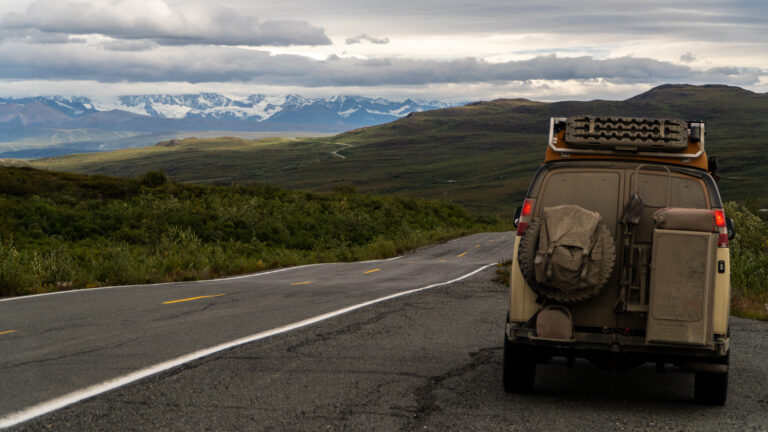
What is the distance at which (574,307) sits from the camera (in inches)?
210

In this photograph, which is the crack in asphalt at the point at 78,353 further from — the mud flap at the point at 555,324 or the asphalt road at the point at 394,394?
the mud flap at the point at 555,324

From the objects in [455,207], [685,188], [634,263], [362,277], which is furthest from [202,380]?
[455,207]

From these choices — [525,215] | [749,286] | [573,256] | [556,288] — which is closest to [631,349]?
[556,288]

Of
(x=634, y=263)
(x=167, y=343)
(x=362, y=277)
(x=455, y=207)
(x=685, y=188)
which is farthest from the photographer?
(x=455, y=207)

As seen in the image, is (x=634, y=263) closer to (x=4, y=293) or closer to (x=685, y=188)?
(x=685, y=188)

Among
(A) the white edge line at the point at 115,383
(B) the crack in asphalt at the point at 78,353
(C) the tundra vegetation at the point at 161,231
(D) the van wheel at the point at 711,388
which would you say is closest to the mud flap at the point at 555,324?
(D) the van wheel at the point at 711,388

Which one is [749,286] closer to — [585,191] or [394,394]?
[585,191]

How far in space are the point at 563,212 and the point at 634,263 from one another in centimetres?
66

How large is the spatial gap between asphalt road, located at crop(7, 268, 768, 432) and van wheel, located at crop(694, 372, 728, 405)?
0.08m

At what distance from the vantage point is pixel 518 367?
221 inches

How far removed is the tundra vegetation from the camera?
14.5 metres

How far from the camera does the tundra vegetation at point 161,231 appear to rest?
1448 cm

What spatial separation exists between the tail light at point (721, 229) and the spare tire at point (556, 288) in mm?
796

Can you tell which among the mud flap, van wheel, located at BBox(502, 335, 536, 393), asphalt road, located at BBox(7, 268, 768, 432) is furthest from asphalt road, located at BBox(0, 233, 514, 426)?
the mud flap
